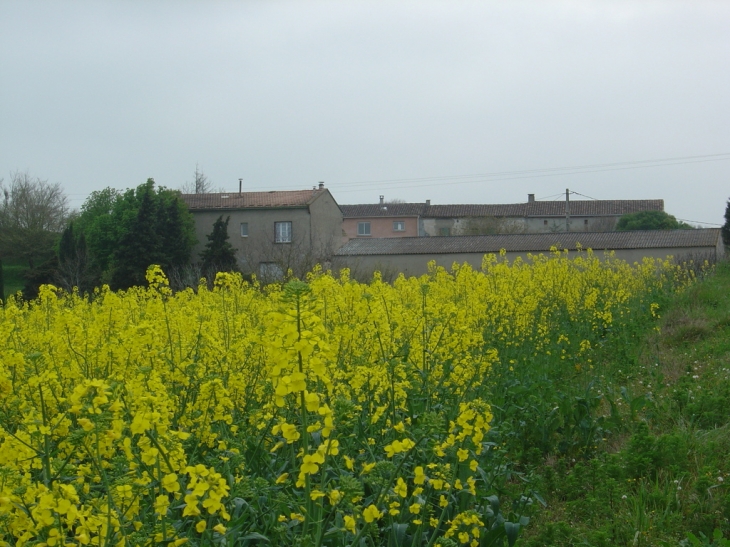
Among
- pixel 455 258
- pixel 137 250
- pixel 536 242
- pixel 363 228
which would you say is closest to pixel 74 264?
pixel 137 250

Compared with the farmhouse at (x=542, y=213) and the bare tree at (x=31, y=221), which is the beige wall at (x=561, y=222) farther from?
the bare tree at (x=31, y=221)

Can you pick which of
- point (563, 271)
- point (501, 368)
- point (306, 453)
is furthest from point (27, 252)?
point (306, 453)

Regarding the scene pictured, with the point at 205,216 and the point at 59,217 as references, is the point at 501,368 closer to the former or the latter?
the point at 205,216

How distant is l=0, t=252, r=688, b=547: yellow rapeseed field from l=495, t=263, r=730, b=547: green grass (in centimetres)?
56

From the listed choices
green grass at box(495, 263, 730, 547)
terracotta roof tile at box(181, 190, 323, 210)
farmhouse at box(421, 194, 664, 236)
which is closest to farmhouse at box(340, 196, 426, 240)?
farmhouse at box(421, 194, 664, 236)

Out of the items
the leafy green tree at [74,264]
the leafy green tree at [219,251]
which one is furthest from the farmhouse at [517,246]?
the leafy green tree at [74,264]

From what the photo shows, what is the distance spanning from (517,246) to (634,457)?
1481 inches

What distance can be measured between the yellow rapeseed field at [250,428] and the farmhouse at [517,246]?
1256 inches

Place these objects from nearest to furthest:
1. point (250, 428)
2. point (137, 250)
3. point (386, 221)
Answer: point (250, 428) < point (137, 250) < point (386, 221)

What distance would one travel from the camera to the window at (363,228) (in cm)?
7112

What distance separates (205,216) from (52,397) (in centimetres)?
4423

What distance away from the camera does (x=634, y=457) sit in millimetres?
5168

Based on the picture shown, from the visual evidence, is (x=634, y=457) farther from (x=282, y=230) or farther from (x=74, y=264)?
(x=282, y=230)

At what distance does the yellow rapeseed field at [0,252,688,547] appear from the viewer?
8.13 feet
